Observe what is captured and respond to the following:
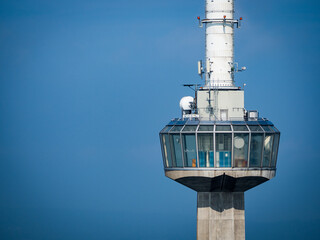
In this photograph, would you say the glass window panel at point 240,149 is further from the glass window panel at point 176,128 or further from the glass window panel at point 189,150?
the glass window panel at point 176,128

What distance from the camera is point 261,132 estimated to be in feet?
353

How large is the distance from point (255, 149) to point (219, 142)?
149 inches

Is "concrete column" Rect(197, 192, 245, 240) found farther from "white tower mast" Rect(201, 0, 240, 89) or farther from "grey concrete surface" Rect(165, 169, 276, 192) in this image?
"white tower mast" Rect(201, 0, 240, 89)

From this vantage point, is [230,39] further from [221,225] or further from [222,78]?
[221,225]

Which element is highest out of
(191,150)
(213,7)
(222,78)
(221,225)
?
(213,7)

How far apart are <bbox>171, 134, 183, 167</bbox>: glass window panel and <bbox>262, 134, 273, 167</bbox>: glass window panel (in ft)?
28.1

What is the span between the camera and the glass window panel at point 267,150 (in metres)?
108

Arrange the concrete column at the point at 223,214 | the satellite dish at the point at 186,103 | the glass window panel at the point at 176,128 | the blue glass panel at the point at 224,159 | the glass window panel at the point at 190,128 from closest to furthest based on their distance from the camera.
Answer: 1. the blue glass panel at the point at 224,159
2. the glass window panel at the point at 190,128
3. the glass window panel at the point at 176,128
4. the satellite dish at the point at 186,103
5. the concrete column at the point at 223,214

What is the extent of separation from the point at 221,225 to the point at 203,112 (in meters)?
12.5

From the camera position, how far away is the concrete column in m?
113

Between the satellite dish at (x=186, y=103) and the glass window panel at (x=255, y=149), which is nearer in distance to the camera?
the glass window panel at (x=255, y=149)

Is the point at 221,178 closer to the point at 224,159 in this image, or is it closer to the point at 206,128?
the point at 224,159

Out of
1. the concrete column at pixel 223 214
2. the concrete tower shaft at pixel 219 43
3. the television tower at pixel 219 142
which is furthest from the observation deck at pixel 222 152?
the concrete tower shaft at pixel 219 43

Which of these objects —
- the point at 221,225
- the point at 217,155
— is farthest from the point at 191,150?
the point at 221,225
